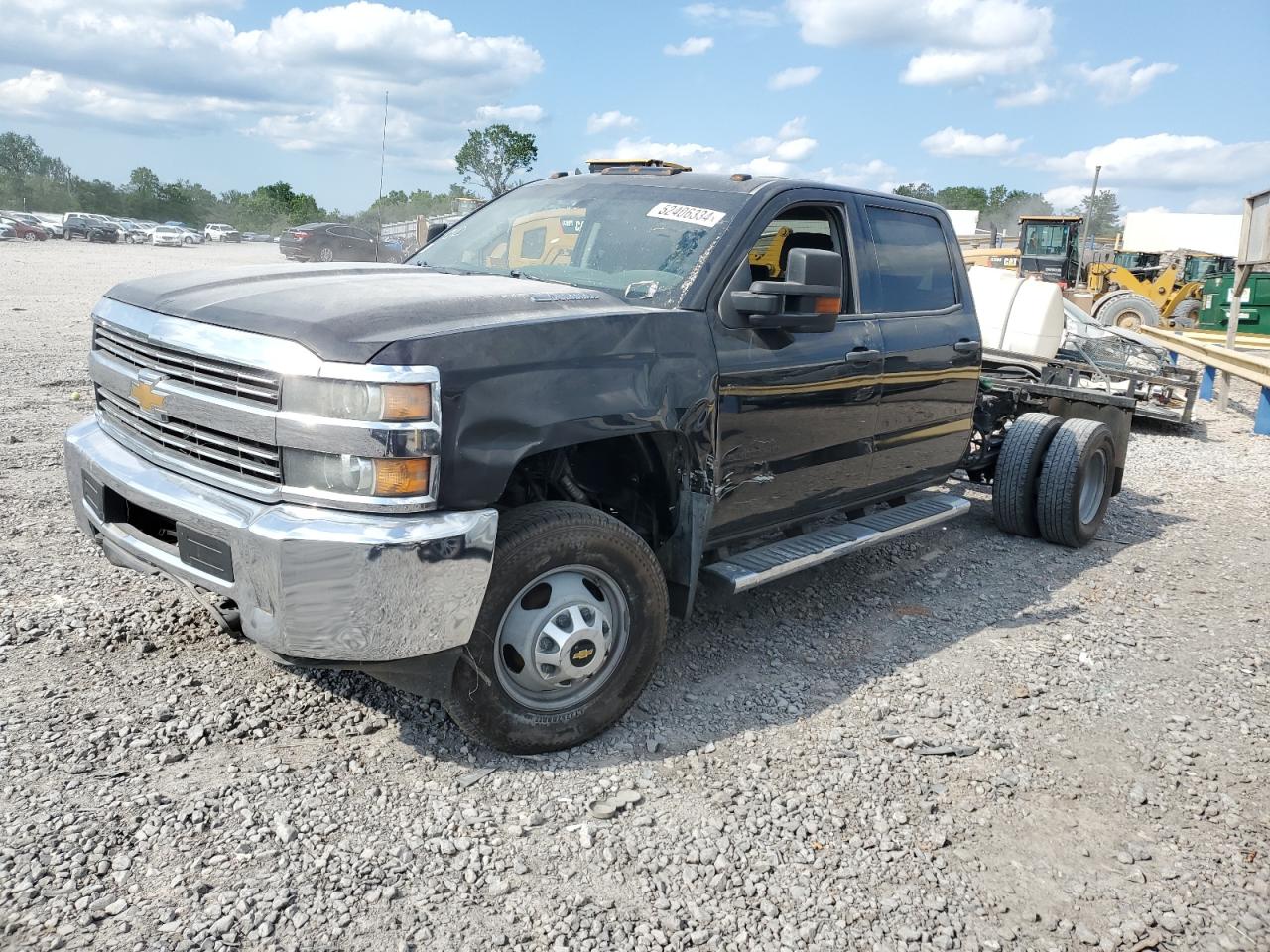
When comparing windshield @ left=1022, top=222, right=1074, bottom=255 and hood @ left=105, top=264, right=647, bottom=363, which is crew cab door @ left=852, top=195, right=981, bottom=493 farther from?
windshield @ left=1022, top=222, right=1074, bottom=255

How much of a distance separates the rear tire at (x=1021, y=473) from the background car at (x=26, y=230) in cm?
5296

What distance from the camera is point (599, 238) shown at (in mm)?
4219

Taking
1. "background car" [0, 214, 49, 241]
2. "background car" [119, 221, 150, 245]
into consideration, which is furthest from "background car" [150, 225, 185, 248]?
"background car" [0, 214, 49, 241]

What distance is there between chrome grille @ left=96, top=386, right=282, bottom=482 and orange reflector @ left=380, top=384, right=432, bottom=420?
401mm

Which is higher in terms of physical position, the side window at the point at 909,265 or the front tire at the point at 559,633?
the side window at the point at 909,265

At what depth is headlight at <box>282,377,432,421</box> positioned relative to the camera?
2807 mm

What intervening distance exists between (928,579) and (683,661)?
1972 millimetres

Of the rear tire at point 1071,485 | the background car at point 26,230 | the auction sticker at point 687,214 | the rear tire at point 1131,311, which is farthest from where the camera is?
the background car at point 26,230

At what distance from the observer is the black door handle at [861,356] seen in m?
4.42

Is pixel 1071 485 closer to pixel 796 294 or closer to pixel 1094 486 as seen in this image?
pixel 1094 486

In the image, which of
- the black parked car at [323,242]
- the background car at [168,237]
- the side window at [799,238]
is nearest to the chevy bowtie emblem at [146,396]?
the side window at [799,238]

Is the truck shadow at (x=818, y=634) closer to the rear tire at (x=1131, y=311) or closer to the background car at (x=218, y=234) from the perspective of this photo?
the rear tire at (x=1131, y=311)

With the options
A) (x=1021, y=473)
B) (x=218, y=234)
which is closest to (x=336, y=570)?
(x=1021, y=473)

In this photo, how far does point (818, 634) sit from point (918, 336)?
1529mm
